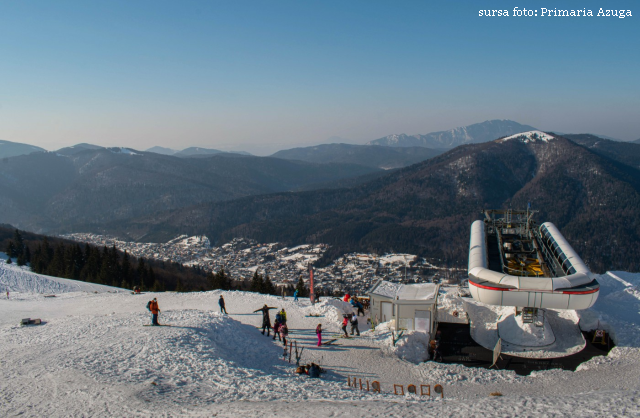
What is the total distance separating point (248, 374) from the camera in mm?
17047

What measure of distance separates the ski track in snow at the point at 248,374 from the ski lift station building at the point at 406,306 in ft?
4.39

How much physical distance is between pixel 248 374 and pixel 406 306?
11186mm

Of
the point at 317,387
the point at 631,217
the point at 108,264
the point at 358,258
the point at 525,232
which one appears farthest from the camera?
the point at 631,217

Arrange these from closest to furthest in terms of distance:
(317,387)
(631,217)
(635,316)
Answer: (317,387)
(635,316)
(631,217)

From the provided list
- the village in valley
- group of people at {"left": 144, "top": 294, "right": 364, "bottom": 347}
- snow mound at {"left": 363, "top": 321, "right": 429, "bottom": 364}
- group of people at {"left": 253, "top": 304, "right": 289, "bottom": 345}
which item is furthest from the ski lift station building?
the village in valley

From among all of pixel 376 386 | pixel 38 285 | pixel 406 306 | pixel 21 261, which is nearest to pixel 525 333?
pixel 406 306

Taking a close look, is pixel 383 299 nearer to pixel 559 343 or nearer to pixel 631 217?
pixel 559 343

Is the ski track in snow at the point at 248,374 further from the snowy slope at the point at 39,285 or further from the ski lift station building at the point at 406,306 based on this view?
the snowy slope at the point at 39,285

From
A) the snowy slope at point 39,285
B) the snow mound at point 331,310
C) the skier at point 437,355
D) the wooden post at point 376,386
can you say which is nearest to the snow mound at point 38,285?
the snowy slope at point 39,285

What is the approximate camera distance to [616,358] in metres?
20.9

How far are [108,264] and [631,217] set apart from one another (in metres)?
216

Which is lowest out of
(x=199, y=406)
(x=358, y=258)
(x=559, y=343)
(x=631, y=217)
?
(x=358, y=258)

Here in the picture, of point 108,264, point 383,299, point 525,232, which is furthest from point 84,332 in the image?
point 108,264

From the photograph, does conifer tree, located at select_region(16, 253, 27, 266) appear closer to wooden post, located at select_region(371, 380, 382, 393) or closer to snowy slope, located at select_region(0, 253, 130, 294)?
snowy slope, located at select_region(0, 253, 130, 294)
